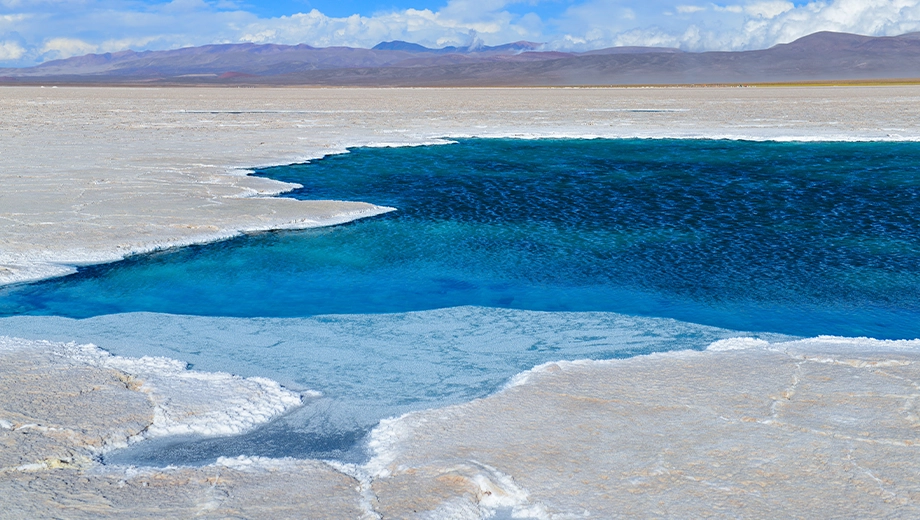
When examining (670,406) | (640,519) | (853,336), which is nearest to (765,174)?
(853,336)

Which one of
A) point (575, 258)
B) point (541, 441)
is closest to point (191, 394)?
point (541, 441)

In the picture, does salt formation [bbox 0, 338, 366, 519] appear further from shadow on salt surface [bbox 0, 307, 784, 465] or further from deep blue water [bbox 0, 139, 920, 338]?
deep blue water [bbox 0, 139, 920, 338]

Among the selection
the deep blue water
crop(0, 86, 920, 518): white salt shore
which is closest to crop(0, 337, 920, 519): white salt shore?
crop(0, 86, 920, 518): white salt shore

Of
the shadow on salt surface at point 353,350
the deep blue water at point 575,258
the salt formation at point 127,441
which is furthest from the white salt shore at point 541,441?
the deep blue water at point 575,258

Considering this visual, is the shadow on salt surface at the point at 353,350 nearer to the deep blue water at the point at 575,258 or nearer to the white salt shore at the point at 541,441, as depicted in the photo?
the white salt shore at the point at 541,441

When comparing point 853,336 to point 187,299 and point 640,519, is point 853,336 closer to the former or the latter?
point 640,519

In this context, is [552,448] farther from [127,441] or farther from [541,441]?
[127,441]

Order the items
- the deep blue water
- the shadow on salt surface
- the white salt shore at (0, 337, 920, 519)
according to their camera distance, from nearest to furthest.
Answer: the white salt shore at (0, 337, 920, 519) < the shadow on salt surface < the deep blue water
